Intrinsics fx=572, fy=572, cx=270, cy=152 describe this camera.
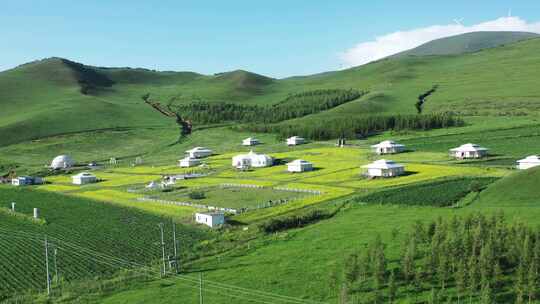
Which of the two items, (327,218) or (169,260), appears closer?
(169,260)

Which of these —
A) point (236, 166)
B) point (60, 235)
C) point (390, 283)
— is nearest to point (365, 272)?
point (390, 283)

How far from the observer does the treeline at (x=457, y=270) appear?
132ft

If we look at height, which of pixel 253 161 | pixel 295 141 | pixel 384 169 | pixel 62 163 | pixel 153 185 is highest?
pixel 295 141

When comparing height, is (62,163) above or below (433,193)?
above

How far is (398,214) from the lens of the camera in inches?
2677

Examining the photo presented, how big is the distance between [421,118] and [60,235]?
12260cm

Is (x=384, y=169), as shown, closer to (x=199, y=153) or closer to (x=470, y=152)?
(x=470, y=152)

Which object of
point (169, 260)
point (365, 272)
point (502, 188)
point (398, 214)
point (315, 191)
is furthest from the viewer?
point (315, 191)

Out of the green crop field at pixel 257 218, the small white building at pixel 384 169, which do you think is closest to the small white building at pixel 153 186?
the green crop field at pixel 257 218

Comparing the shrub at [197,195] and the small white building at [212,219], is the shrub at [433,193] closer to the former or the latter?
the small white building at [212,219]

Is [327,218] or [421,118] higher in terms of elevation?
[421,118]

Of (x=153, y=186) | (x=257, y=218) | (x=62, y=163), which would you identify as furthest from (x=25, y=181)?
(x=257, y=218)

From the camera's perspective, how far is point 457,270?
4388 centimetres

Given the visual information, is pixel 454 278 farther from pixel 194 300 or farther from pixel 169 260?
pixel 169 260
